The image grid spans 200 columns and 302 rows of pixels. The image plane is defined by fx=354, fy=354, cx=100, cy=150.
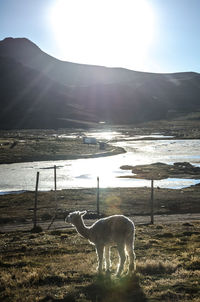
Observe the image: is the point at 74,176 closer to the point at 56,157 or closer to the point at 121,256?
the point at 56,157

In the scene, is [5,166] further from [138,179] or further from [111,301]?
[111,301]

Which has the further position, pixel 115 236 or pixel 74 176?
pixel 74 176

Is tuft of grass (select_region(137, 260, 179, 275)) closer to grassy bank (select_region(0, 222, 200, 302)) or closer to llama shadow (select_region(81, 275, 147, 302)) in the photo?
grassy bank (select_region(0, 222, 200, 302))

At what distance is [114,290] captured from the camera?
9297mm

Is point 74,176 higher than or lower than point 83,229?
lower

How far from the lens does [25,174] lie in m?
61.0

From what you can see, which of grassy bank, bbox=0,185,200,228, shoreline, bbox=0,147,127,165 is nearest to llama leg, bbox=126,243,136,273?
grassy bank, bbox=0,185,200,228

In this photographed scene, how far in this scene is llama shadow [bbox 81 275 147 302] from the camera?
868cm

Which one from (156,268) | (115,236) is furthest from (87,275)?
(156,268)

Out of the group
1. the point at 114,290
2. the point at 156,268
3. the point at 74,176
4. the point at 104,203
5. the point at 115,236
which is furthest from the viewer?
the point at 74,176

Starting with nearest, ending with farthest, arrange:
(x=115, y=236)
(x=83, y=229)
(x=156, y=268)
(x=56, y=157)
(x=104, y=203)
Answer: (x=115, y=236) < (x=83, y=229) < (x=156, y=268) < (x=104, y=203) < (x=56, y=157)

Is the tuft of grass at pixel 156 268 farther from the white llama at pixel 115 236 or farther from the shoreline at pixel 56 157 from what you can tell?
the shoreline at pixel 56 157

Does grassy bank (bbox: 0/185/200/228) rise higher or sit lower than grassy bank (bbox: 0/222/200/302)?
lower

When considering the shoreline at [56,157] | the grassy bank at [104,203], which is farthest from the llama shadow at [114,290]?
the shoreline at [56,157]
